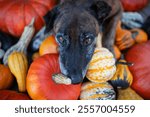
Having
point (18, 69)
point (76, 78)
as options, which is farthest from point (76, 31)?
point (18, 69)

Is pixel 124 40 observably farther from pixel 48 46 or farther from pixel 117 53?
pixel 48 46

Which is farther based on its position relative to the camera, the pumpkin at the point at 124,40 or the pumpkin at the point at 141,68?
the pumpkin at the point at 124,40

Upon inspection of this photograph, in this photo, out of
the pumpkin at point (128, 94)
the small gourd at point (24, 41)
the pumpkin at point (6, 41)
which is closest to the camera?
the pumpkin at point (128, 94)

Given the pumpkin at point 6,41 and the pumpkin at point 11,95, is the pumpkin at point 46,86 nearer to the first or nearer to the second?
the pumpkin at point 11,95

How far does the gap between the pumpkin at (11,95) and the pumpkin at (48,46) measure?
38 cm

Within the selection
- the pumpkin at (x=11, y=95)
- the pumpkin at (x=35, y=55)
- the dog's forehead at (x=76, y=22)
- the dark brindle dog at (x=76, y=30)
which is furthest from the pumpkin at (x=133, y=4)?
the pumpkin at (x=11, y=95)

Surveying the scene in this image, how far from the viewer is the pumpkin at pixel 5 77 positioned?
2.17 meters

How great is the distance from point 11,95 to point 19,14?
2.57ft

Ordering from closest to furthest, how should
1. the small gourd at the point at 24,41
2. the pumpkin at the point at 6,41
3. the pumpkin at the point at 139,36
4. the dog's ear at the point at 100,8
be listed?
the dog's ear at the point at 100,8, the small gourd at the point at 24,41, the pumpkin at the point at 6,41, the pumpkin at the point at 139,36

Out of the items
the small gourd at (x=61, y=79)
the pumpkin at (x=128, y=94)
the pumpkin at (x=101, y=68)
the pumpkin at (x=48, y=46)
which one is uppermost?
the pumpkin at (x=48, y=46)

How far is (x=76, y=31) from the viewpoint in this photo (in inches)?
79.1

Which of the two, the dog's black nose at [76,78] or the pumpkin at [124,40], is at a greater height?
the dog's black nose at [76,78]

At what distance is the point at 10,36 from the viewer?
104 inches

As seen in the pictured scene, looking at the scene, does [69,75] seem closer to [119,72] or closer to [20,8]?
[119,72]
